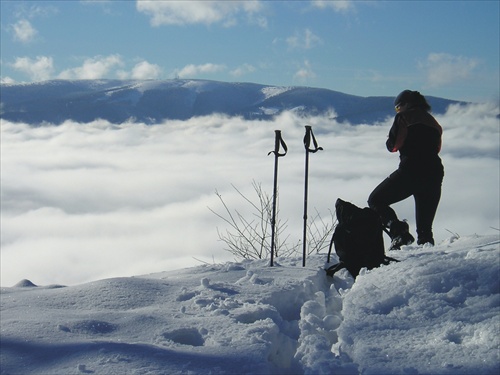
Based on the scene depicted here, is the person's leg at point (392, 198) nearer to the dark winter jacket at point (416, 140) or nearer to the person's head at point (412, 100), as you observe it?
the dark winter jacket at point (416, 140)

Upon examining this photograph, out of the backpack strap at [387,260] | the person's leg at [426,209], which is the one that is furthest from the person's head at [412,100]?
the backpack strap at [387,260]

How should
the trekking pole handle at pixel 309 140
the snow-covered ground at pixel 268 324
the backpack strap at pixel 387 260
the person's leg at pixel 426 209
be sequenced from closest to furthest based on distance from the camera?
the snow-covered ground at pixel 268 324
the backpack strap at pixel 387 260
the trekking pole handle at pixel 309 140
the person's leg at pixel 426 209

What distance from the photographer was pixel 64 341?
3.06 meters

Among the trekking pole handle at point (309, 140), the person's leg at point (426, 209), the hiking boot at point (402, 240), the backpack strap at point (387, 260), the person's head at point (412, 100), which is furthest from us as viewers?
A: the person's leg at point (426, 209)

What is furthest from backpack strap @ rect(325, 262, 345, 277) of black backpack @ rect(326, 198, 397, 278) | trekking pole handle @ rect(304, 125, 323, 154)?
trekking pole handle @ rect(304, 125, 323, 154)

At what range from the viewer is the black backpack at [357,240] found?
192 inches

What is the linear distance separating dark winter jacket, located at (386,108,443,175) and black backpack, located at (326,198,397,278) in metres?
1.29

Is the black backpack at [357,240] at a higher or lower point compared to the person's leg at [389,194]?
lower

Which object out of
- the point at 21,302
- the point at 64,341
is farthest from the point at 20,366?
the point at 21,302

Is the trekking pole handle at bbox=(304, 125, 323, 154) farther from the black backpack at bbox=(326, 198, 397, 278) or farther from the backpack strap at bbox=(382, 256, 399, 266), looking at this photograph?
the backpack strap at bbox=(382, 256, 399, 266)

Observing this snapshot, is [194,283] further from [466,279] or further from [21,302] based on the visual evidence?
[466,279]

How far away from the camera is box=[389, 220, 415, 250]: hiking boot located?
19.8ft

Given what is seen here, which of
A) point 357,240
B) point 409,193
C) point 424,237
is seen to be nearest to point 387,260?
point 357,240

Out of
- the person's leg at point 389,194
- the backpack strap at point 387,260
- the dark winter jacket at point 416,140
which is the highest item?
the dark winter jacket at point 416,140
